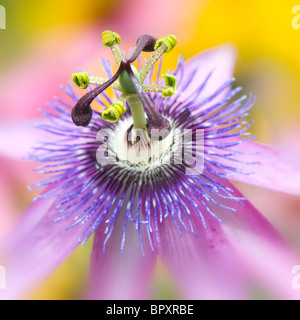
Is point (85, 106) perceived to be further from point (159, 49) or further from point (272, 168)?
point (272, 168)

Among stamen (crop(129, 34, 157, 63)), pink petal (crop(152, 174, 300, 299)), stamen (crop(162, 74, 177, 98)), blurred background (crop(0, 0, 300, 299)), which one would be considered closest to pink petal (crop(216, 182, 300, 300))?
pink petal (crop(152, 174, 300, 299))

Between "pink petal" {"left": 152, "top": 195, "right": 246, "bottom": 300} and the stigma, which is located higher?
the stigma

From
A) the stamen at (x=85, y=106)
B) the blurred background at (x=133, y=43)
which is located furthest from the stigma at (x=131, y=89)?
the blurred background at (x=133, y=43)

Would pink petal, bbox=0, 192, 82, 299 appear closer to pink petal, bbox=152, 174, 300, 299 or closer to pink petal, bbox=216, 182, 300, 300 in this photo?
pink petal, bbox=152, 174, 300, 299

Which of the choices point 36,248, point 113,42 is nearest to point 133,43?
point 113,42
